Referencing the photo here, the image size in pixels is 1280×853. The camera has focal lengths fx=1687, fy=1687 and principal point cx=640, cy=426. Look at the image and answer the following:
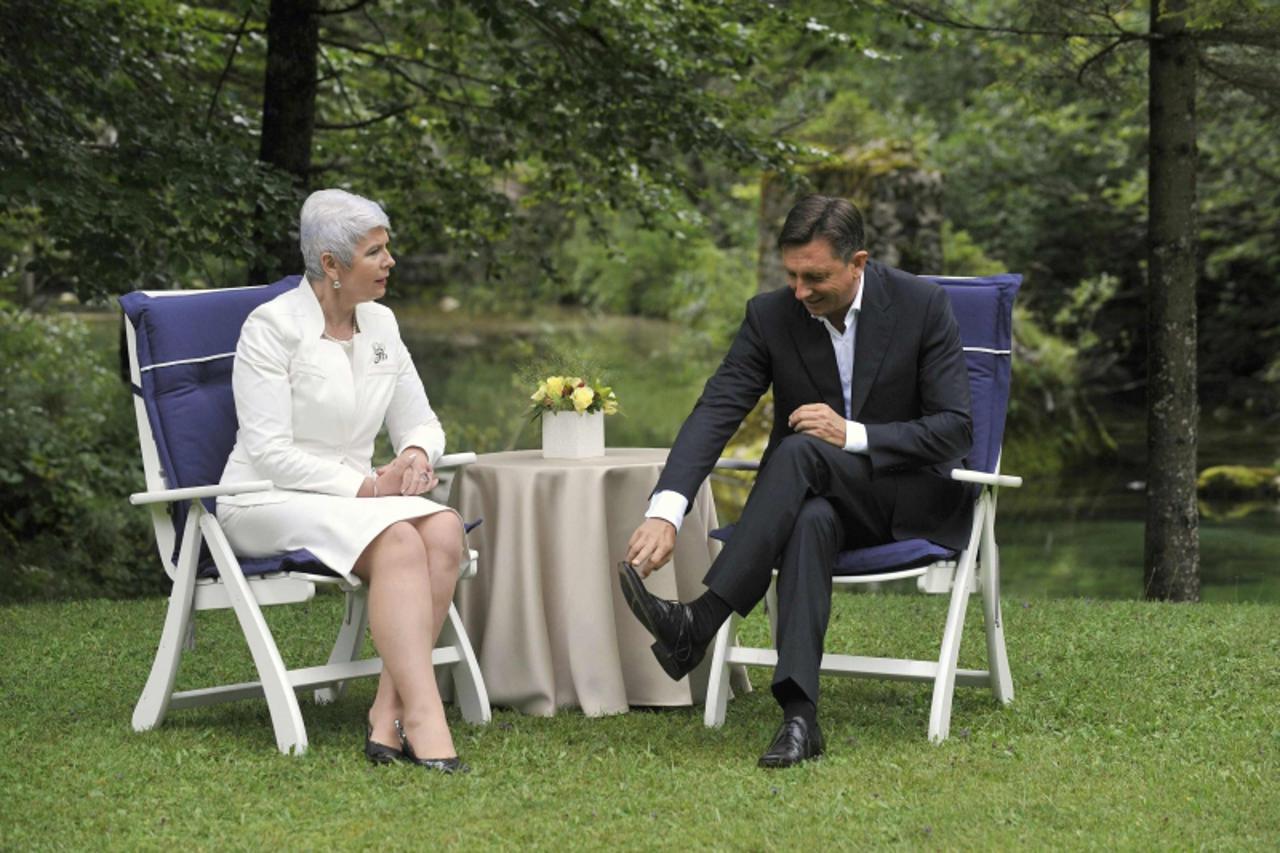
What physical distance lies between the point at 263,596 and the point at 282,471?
1.08 ft

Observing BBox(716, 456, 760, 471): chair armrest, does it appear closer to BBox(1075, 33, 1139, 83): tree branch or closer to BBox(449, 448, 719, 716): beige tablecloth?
BBox(449, 448, 719, 716): beige tablecloth

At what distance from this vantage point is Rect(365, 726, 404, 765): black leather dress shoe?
411 cm

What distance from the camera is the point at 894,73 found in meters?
22.8

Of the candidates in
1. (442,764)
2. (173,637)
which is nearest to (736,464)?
(442,764)

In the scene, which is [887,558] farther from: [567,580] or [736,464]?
[567,580]

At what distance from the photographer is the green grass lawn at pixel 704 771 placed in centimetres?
349

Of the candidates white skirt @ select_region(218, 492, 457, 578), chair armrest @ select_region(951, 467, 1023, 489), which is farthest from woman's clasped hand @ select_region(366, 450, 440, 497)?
chair armrest @ select_region(951, 467, 1023, 489)

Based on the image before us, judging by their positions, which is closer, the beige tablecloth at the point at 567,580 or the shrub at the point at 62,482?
the beige tablecloth at the point at 567,580

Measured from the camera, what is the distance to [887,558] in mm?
4332

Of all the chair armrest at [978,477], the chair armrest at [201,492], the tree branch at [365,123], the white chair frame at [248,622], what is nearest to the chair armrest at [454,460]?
the white chair frame at [248,622]

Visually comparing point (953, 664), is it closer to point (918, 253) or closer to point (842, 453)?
point (842, 453)

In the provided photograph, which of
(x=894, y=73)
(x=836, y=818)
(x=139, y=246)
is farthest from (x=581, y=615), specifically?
(x=894, y=73)

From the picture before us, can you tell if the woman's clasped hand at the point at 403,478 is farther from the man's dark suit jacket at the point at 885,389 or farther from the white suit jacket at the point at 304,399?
the man's dark suit jacket at the point at 885,389

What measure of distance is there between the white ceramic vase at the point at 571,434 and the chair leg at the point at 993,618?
3.90 ft
